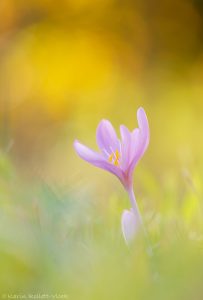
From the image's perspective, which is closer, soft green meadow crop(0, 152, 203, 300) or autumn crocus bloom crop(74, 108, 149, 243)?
soft green meadow crop(0, 152, 203, 300)

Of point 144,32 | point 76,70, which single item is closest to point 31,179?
point 76,70

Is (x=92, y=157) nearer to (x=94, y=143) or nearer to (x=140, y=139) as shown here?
(x=140, y=139)

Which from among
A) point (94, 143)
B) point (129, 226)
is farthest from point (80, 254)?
point (94, 143)

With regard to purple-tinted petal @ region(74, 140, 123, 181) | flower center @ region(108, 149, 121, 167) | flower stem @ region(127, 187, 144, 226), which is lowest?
flower stem @ region(127, 187, 144, 226)

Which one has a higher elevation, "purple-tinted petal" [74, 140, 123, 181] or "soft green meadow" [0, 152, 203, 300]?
"purple-tinted petal" [74, 140, 123, 181]

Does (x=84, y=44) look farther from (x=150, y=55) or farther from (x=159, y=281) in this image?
(x=159, y=281)
